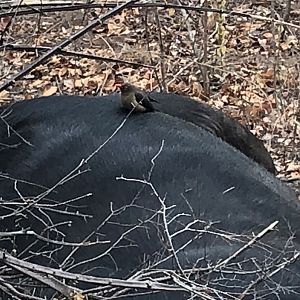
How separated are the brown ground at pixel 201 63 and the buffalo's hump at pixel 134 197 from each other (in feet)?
5.86

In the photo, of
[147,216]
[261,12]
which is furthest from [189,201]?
Result: [261,12]

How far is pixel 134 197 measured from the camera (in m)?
3.05

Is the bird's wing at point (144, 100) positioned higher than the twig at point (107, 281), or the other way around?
the twig at point (107, 281)

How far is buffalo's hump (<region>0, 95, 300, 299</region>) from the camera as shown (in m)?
2.68

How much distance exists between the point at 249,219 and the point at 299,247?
18 centimetres

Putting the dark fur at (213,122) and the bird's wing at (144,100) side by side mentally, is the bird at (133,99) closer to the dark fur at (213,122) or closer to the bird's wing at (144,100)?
the bird's wing at (144,100)

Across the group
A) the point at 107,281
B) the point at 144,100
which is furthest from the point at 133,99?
the point at 107,281

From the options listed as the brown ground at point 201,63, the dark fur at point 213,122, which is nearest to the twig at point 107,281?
the dark fur at point 213,122

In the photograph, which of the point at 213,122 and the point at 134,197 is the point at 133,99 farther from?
the point at 134,197

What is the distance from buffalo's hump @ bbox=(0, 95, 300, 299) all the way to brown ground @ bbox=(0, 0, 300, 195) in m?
1.79

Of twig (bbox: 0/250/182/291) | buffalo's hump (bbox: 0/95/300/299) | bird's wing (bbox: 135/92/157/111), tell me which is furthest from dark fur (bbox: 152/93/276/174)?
twig (bbox: 0/250/182/291)

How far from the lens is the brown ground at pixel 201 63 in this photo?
6.06 metres

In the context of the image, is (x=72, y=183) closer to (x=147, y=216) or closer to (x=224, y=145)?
(x=147, y=216)

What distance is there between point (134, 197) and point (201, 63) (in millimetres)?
2461
